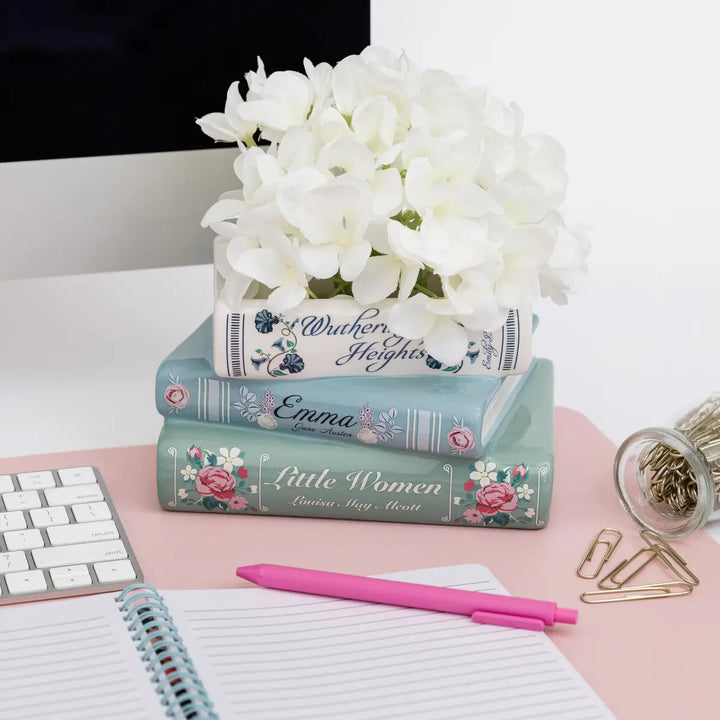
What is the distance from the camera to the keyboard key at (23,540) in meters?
0.57

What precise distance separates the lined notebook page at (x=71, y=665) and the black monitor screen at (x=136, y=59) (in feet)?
1.07

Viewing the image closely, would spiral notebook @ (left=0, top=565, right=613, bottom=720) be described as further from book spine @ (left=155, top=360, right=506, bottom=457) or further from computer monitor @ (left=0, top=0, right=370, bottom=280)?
computer monitor @ (left=0, top=0, right=370, bottom=280)

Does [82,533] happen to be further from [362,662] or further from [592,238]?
[592,238]

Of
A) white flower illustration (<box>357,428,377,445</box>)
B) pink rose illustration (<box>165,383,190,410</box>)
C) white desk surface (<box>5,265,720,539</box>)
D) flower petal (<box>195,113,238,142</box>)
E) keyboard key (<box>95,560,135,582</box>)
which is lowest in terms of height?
white desk surface (<box>5,265,720,539</box>)

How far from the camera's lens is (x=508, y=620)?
518 mm

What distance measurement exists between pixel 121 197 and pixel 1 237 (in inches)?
3.0

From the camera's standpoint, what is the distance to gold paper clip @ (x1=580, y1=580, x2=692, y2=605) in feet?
1.81

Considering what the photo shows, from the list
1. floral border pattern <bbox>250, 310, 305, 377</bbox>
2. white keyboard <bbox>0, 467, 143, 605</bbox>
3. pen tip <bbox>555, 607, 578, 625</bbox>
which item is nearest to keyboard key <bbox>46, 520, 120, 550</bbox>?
white keyboard <bbox>0, 467, 143, 605</bbox>

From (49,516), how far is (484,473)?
210 millimetres

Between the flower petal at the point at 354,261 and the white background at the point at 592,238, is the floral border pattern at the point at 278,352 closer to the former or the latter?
the flower petal at the point at 354,261

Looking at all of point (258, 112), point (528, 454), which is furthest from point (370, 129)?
point (528, 454)

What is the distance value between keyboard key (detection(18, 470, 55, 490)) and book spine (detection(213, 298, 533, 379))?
11cm

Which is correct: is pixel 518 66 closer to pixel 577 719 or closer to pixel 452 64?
pixel 452 64

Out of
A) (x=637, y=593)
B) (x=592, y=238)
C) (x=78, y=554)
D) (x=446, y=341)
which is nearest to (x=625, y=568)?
(x=637, y=593)
